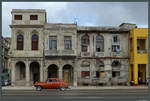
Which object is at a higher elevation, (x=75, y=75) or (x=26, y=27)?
(x=26, y=27)

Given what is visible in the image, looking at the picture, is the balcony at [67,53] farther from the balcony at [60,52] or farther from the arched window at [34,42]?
the arched window at [34,42]

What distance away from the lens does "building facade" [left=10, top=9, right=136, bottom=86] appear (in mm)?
33125

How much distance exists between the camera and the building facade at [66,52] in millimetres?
33125

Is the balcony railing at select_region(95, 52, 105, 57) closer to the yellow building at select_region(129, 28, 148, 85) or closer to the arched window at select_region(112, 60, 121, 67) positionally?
the arched window at select_region(112, 60, 121, 67)

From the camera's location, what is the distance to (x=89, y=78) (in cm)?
3416

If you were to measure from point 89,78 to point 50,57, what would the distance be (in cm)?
696

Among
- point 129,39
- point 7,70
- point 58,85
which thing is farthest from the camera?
point 7,70

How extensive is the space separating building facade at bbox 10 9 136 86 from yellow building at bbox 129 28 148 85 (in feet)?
2.60

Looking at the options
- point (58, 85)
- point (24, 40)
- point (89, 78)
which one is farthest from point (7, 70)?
point (58, 85)

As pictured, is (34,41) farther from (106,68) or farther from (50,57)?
(106,68)

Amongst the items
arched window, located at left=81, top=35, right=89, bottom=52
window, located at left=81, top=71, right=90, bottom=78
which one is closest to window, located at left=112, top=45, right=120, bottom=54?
arched window, located at left=81, top=35, right=89, bottom=52

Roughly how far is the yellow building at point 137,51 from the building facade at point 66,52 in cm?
79

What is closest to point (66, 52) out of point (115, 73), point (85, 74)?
point (85, 74)

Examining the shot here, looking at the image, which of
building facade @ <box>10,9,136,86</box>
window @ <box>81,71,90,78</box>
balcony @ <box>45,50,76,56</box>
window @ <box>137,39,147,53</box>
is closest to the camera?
balcony @ <box>45,50,76,56</box>
